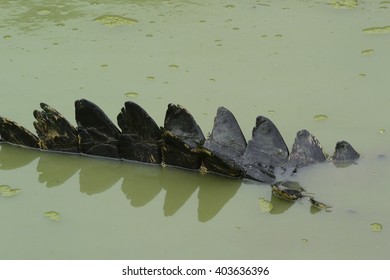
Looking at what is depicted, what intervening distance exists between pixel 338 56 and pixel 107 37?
4.78 feet

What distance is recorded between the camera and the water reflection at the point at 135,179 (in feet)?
11.2

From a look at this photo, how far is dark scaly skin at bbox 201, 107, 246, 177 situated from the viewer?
3.52 m

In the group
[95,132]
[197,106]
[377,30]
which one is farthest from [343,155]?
[377,30]

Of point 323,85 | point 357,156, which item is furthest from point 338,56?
point 357,156

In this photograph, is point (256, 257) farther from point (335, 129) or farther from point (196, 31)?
point (196, 31)

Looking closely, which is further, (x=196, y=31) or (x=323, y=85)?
(x=196, y=31)

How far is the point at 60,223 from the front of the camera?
323cm

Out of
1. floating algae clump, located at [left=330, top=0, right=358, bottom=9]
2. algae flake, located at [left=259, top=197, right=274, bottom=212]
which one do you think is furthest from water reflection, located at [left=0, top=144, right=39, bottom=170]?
floating algae clump, located at [left=330, top=0, right=358, bottom=9]

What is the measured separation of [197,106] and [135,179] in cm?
67

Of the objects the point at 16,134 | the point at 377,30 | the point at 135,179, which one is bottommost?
the point at 135,179

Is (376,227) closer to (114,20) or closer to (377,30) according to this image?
(377,30)

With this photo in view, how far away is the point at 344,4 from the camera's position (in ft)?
17.1

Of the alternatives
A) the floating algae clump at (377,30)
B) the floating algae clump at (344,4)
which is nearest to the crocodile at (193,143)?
the floating algae clump at (377,30)

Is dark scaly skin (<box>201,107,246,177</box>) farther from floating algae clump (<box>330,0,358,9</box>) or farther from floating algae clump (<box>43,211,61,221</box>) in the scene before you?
floating algae clump (<box>330,0,358,9</box>)
